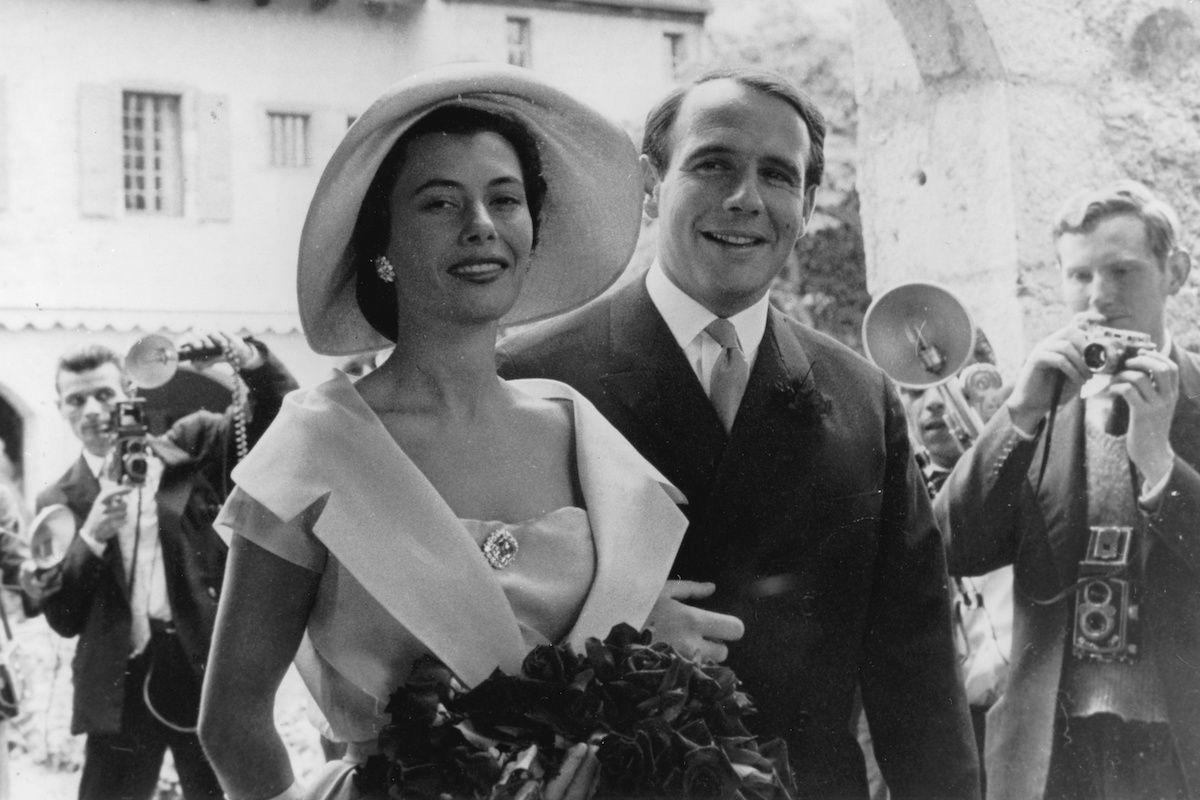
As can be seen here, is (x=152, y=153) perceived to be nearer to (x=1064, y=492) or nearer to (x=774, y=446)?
(x=774, y=446)

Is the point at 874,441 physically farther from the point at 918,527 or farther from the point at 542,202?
the point at 542,202

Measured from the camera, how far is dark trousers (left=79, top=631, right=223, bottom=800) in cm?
338

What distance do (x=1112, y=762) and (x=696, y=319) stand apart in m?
1.40

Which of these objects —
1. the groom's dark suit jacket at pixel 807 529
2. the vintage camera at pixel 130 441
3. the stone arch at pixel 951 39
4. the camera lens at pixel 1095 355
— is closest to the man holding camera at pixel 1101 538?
the camera lens at pixel 1095 355

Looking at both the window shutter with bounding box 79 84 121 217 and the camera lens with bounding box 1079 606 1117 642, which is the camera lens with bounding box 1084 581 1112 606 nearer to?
the camera lens with bounding box 1079 606 1117 642

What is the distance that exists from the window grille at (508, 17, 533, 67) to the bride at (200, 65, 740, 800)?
50.7 inches

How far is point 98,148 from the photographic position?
2.75m

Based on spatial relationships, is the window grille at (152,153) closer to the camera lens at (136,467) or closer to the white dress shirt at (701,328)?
the camera lens at (136,467)

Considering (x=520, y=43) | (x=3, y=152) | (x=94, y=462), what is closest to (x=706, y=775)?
(x=520, y=43)

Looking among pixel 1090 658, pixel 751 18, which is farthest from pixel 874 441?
pixel 751 18

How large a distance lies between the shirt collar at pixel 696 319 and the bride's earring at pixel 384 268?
53 centimetres

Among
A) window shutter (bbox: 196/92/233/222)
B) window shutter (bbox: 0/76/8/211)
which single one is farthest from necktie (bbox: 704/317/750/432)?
window shutter (bbox: 0/76/8/211)

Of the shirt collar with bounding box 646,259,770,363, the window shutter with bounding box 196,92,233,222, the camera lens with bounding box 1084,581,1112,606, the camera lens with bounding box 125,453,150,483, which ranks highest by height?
the window shutter with bounding box 196,92,233,222

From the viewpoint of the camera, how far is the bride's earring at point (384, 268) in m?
1.55
